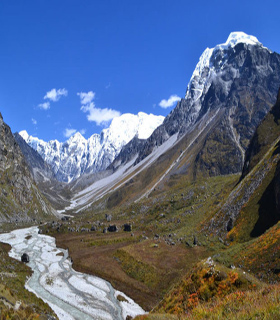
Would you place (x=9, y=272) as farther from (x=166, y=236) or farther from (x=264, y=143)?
(x=264, y=143)

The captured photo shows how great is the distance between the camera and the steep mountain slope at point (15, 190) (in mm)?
143500

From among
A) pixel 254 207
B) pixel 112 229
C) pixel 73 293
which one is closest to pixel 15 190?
pixel 112 229

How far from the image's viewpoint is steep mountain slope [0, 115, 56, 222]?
14350 centimetres

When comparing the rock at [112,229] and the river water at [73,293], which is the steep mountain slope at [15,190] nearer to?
the rock at [112,229]

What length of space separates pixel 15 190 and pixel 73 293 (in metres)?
134

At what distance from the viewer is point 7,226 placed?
12106cm

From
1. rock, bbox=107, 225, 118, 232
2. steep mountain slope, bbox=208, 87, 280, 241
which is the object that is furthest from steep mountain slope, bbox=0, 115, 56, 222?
steep mountain slope, bbox=208, 87, 280, 241

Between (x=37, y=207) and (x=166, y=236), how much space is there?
126 metres

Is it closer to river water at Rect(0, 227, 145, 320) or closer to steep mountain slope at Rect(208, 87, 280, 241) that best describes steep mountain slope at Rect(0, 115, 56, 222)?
river water at Rect(0, 227, 145, 320)

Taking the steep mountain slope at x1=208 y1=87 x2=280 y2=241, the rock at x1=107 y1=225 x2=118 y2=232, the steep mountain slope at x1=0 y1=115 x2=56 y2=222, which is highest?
the steep mountain slope at x1=0 y1=115 x2=56 y2=222

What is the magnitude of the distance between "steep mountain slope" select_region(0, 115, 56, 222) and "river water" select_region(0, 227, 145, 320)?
86523mm

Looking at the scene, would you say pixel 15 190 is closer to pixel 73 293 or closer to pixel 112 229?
pixel 112 229

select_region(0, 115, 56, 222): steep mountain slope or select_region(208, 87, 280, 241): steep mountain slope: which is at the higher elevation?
select_region(0, 115, 56, 222): steep mountain slope

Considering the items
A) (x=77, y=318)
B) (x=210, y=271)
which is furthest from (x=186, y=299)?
(x=77, y=318)
